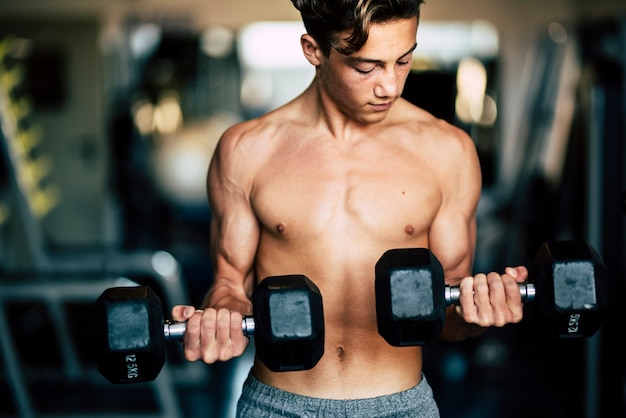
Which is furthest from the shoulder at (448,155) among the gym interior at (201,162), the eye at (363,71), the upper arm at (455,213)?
the gym interior at (201,162)

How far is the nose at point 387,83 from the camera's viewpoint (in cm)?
140

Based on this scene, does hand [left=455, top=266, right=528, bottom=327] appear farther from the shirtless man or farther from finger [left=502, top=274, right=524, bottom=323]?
the shirtless man

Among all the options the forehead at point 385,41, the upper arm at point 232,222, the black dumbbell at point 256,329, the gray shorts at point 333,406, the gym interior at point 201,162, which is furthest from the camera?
the gym interior at point 201,162

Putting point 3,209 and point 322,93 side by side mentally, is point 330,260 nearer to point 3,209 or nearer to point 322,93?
point 322,93

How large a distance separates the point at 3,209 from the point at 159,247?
4.42 feet

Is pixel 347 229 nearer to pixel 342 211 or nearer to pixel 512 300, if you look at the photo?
pixel 342 211

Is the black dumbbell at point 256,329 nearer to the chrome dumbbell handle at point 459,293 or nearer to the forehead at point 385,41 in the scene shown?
the chrome dumbbell handle at point 459,293

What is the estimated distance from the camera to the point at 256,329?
1302 mm

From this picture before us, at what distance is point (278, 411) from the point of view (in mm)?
1513

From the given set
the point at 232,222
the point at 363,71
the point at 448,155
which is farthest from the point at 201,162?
the point at 363,71

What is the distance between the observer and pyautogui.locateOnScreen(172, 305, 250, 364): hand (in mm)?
1321

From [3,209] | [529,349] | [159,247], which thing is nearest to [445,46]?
[159,247]

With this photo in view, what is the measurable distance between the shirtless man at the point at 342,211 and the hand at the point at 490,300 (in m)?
0.11

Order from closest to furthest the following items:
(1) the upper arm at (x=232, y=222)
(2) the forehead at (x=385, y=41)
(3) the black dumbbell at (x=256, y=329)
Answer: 1. (3) the black dumbbell at (x=256, y=329)
2. (2) the forehead at (x=385, y=41)
3. (1) the upper arm at (x=232, y=222)
